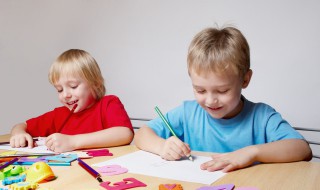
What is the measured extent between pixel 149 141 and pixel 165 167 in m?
0.19

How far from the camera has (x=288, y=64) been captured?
152 cm

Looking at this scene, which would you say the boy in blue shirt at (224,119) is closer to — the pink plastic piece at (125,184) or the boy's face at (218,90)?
the boy's face at (218,90)

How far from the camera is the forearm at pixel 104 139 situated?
3.28 feet

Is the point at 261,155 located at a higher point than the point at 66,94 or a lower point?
lower

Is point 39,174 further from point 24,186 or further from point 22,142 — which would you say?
point 22,142

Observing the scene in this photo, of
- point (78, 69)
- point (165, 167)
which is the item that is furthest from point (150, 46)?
point (165, 167)

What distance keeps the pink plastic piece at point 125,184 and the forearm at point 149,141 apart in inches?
8.9

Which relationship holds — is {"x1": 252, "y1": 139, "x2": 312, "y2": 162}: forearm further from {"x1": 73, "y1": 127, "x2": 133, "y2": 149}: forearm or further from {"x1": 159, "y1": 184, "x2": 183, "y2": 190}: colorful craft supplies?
{"x1": 73, "y1": 127, "x2": 133, "y2": 149}: forearm

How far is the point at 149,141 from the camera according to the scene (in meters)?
0.95

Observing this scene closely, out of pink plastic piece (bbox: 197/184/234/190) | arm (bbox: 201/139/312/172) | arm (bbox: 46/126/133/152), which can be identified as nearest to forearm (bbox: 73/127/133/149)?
arm (bbox: 46/126/133/152)

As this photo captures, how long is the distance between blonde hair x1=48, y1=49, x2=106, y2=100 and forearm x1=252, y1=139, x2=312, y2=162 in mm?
689

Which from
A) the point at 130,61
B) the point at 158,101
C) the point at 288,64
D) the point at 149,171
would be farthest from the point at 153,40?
the point at 149,171

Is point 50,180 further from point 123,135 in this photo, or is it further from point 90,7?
point 90,7

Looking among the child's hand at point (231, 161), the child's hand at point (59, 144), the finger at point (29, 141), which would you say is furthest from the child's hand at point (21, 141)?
the child's hand at point (231, 161)
